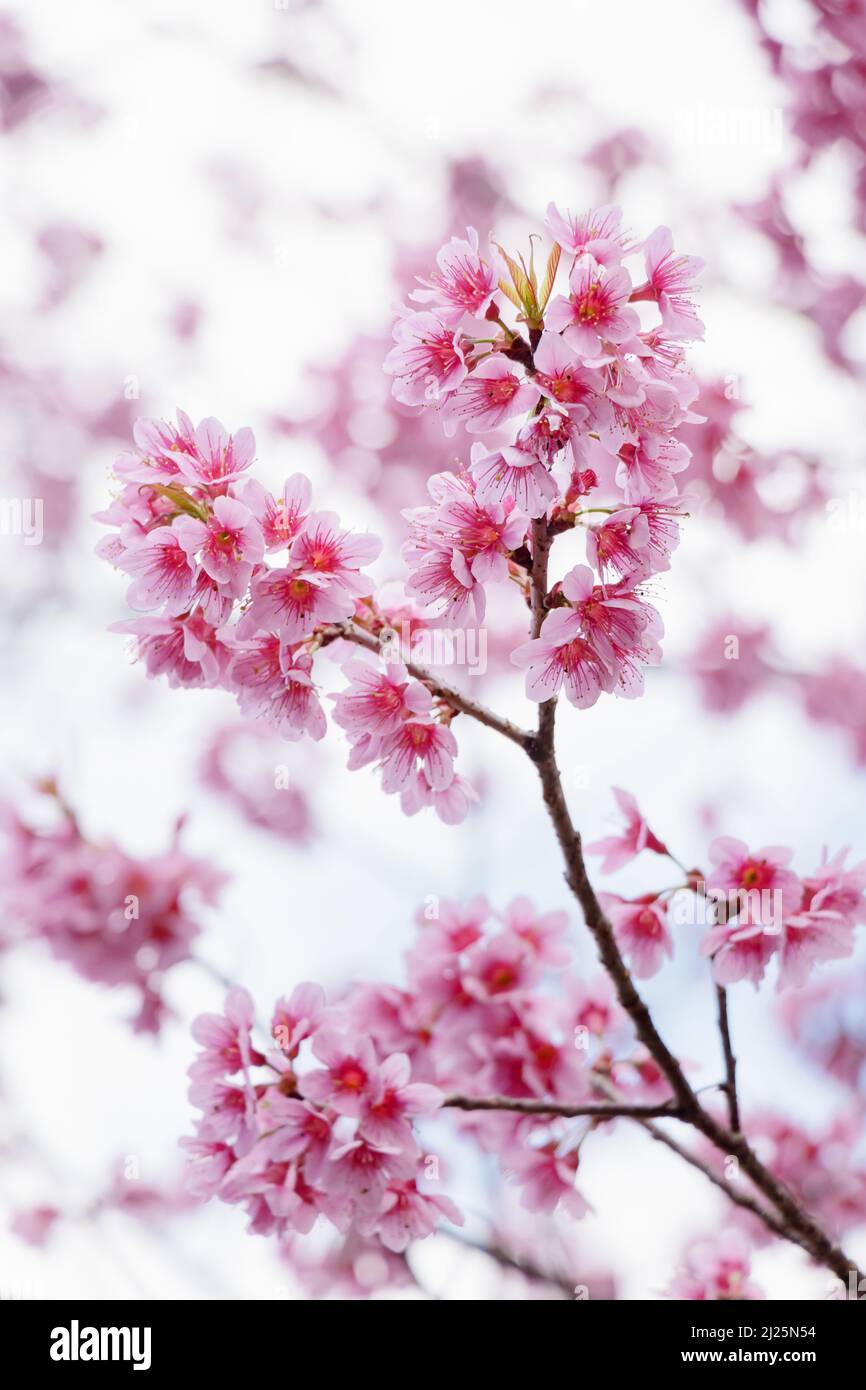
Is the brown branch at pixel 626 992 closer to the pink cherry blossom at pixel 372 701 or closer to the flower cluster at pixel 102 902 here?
the pink cherry blossom at pixel 372 701

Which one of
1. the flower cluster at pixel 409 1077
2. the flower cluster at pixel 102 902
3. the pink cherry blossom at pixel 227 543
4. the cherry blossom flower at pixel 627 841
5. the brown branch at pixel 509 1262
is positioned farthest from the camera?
the flower cluster at pixel 102 902

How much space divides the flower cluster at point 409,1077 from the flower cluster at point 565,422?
2.12 feet

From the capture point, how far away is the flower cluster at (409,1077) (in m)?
1.48

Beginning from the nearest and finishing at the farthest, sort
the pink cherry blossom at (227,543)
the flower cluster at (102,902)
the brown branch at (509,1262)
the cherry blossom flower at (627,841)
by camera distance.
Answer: the pink cherry blossom at (227,543) < the cherry blossom flower at (627,841) < the brown branch at (509,1262) < the flower cluster at (102,902)

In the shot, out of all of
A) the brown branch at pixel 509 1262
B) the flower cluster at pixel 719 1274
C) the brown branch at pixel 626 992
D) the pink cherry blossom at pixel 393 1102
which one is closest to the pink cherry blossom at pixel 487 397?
the brown branch at pixel 626 992

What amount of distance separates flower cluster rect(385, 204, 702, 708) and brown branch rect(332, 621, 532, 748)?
0.26ft

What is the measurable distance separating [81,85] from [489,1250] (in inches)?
Answer: 223

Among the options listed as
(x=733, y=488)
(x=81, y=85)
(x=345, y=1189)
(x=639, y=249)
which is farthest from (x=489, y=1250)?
(x=81, y=85)

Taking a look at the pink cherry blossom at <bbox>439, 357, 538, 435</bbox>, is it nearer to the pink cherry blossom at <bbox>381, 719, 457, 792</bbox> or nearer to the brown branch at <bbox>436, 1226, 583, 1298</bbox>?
the pink cherry blossom at <bbox>381, 719, 457, 792</bbox>

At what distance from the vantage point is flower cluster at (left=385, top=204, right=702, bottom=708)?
3.74ft

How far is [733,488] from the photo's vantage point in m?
3.23

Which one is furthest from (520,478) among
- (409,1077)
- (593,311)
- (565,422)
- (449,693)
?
(409,1077)

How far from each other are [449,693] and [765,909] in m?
0.56

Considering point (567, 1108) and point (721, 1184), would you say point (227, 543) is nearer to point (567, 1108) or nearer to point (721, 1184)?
point (567, 1108)
